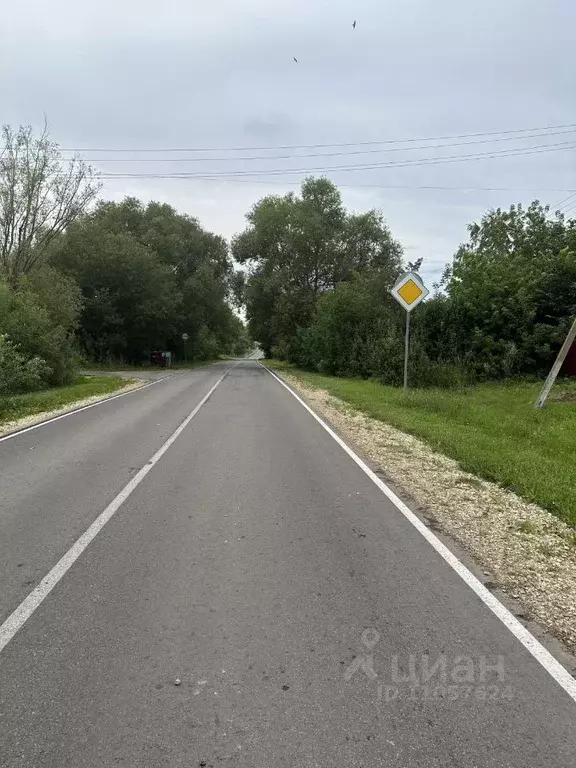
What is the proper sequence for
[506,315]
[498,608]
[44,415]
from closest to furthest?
[498,608] → [44,415] → [506,315]

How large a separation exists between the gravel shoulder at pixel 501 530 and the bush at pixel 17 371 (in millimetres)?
12116

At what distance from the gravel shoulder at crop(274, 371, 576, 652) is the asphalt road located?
0.42 metres

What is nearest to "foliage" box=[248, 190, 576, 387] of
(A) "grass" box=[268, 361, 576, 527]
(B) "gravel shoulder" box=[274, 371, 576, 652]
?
(A) "grass" box=[268, 361, 576, 527]

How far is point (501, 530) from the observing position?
554 cm

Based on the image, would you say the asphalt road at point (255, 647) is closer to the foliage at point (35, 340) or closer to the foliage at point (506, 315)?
the foliage at point (35, 340)

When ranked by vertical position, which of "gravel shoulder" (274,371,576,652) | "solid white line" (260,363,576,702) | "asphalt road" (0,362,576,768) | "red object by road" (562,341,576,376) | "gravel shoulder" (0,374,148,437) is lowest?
"gravel shoulder" (0,374,148,437)

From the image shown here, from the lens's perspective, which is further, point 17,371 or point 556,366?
point 17,371

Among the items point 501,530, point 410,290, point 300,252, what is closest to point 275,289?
point 300,252

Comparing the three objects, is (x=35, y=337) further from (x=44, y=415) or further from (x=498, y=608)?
(x=498, y=608)

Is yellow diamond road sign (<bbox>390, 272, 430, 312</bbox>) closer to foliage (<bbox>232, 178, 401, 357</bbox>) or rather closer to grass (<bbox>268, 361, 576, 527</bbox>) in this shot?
grass (<bbox>268, 361, 576, 527</bbox>)

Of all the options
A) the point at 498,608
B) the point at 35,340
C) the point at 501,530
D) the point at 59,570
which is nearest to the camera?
the point at 498,608

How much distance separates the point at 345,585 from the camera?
4.26 m

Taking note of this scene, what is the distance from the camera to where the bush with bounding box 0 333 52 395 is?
54.6ft

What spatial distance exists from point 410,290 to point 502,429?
527 centimetres
